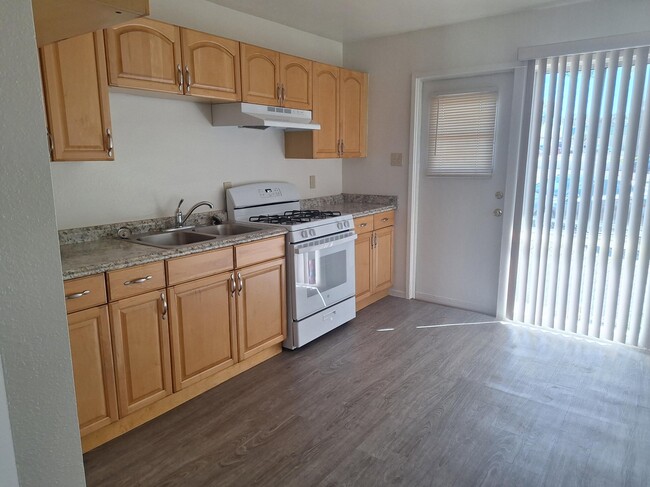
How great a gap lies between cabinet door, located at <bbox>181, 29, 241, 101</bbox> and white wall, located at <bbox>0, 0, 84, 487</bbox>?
2119mm

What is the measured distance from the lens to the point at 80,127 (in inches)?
87.1

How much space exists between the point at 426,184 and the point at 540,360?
1.83 metres

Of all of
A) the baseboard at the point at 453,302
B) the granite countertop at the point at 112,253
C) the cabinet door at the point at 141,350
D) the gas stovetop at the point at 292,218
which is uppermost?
the gas stovetop at the point at 292,218

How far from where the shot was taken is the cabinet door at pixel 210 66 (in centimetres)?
266

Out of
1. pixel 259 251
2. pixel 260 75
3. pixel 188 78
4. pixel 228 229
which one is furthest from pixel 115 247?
pixel 260 75

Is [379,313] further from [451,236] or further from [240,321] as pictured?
[240,321]

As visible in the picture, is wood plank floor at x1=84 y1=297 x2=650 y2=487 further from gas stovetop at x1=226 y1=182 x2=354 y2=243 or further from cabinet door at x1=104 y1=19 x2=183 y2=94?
cabinet door at x1=104 y1=19 x2=183 y2=94

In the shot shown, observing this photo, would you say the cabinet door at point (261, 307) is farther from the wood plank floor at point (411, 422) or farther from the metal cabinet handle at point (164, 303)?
the metal cabinet handle at point (164, 303)

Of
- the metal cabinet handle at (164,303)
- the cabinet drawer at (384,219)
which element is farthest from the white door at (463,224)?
the metal cabinet handle at (164,303)

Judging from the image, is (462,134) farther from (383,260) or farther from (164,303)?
(164,303)

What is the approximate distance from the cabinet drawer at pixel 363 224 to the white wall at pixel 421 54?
0.48m

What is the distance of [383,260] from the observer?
168 inches

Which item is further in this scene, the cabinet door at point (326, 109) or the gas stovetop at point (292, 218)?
the cabinet door at point (326, 109)

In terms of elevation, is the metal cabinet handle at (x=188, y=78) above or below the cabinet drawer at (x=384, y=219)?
above
